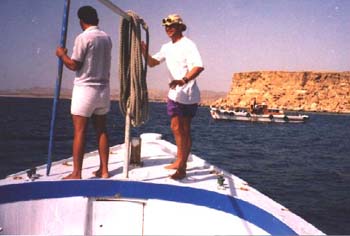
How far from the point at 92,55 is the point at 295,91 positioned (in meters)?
133

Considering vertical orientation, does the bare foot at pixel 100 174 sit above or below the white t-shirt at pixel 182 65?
below

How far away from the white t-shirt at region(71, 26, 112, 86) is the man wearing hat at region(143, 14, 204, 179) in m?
0.41

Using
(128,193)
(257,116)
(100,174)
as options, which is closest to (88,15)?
(100,174)

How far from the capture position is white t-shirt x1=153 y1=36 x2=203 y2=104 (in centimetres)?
351

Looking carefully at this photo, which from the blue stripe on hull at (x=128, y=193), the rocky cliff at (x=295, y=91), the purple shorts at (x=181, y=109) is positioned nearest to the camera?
the blue stripe on hull at (x=128, y=193)

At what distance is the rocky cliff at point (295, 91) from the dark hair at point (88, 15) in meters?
124

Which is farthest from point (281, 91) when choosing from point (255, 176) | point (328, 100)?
point (255, 176)

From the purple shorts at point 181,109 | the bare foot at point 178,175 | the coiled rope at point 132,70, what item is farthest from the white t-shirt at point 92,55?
the bare foot at point 178,175

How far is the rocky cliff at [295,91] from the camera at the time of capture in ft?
405

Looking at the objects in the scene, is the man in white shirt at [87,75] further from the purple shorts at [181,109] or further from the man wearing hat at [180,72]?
the purple shorts at [181,109]

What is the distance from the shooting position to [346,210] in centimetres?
1157

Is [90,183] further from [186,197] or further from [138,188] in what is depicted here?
[186,197]

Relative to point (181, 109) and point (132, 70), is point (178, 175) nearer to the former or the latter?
point (181, 109)

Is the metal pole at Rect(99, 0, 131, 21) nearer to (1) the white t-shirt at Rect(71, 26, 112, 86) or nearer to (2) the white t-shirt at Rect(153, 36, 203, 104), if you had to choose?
(1) the white t-shirt at Rect(71, 26, 112, 86)
